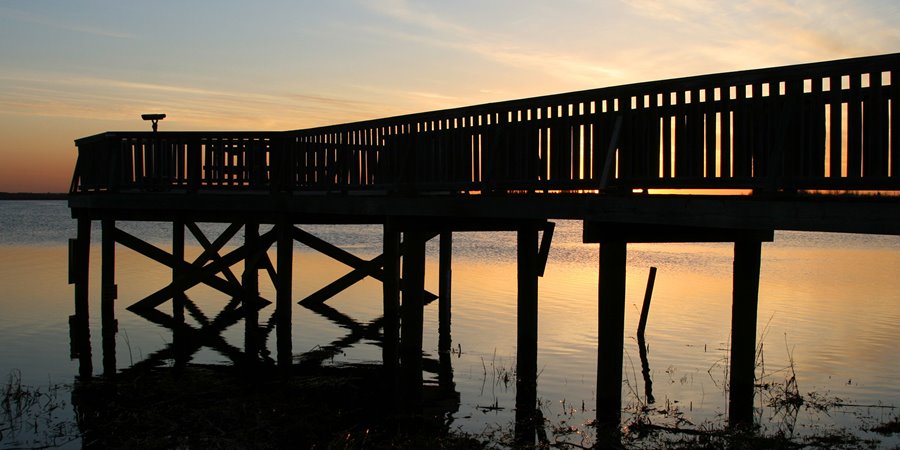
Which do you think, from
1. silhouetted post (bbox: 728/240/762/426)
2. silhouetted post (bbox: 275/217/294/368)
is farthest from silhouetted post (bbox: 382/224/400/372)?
silhouetted post (bbox: 728/240/762/426)

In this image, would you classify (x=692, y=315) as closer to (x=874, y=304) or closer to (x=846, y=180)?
(x=874, y=304)

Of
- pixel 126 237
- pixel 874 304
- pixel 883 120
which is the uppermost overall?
pixel 883 120

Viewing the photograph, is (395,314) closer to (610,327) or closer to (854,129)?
(610,327)

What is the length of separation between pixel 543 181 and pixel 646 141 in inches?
76.4

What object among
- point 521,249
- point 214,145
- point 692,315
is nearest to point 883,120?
point 521,249

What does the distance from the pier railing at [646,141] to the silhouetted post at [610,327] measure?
2.86 ft

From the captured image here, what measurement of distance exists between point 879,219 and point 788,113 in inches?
68.8

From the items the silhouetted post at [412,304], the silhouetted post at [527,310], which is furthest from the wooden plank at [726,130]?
the silhouetted post at [412,304]

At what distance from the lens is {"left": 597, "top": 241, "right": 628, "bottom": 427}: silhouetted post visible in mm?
11250

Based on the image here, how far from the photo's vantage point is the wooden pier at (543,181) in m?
9.15

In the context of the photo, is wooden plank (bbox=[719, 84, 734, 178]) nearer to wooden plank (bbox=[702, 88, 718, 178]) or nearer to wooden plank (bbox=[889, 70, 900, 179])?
wooden plank (bbox=[702, 88, 718, 178])

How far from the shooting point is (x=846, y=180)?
29.3 ft

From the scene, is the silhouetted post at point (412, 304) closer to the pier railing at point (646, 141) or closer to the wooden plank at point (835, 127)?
the pier railing at point (646, 141)

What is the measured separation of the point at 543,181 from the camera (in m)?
12.7
